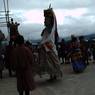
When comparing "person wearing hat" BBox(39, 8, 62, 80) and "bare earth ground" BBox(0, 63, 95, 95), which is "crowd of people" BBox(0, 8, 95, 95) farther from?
"bare earth ground" BBox(0, 63, 95, 95)

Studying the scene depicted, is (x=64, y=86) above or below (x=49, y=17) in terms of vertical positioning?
below

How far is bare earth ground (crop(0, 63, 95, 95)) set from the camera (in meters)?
13.2

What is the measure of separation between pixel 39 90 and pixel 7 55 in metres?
5.16

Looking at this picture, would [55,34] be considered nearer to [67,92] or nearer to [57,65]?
[57,65]

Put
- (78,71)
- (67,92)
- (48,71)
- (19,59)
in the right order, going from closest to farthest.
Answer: (19,59) → (67,92) → (48,71) → (78,71)

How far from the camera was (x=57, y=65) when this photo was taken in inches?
611

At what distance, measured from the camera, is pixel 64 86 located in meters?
14.4

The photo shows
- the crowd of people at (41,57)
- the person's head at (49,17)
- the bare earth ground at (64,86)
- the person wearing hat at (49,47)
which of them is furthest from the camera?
the person's head at (49,17)

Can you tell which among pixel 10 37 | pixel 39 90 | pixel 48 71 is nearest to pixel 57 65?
pixel 48 71

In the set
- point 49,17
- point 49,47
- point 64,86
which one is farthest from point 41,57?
point 64,86

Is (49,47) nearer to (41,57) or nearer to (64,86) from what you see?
(41,57)

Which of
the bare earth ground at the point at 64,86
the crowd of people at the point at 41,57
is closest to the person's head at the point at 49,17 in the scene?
the crowd of people at the point at 41,57

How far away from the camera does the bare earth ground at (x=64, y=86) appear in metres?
13.2

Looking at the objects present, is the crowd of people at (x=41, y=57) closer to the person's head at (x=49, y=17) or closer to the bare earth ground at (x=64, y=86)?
the person's head at (x=49, y=17)
